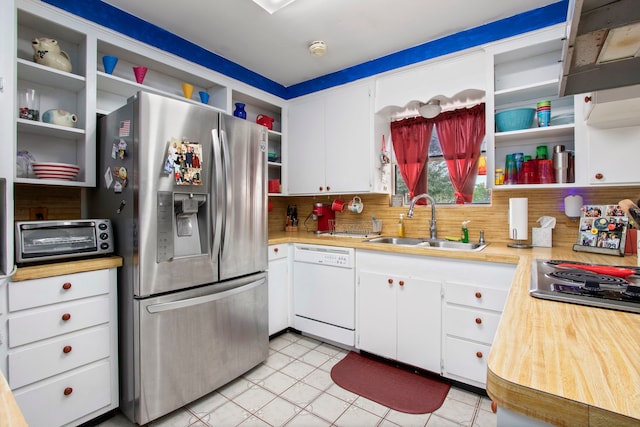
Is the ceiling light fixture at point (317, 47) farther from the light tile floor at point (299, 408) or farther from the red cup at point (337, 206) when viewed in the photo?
the light tile floor at point (299, 408)

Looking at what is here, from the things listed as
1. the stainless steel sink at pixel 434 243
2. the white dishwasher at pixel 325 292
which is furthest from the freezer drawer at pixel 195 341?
the stainless steel sink at pixel 434 243

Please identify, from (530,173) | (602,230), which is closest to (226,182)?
(530,173)

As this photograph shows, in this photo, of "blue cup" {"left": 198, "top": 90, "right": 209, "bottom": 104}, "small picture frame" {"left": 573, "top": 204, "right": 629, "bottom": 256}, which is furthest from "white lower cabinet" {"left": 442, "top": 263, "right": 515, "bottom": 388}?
"blue cup" {"left": 198, "top": 90, "right": 209, "bottom": 104}

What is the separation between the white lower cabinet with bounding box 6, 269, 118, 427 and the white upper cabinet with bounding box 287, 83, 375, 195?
1890 millimetres

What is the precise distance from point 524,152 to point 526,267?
1.25 m

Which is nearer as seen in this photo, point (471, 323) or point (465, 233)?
point (471, 323)

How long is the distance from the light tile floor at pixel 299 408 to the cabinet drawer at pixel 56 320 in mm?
599

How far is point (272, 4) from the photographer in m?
1.92

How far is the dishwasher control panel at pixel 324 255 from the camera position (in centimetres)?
247

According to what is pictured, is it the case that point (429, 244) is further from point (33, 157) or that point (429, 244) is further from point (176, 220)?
point (33, 157)

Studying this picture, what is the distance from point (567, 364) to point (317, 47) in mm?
2504

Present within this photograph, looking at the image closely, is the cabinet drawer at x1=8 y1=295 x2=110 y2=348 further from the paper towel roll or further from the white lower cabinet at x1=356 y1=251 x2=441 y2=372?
the paper towel roll

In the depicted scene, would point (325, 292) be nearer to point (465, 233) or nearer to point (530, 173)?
point (465, 233)

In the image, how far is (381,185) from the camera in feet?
9.36
